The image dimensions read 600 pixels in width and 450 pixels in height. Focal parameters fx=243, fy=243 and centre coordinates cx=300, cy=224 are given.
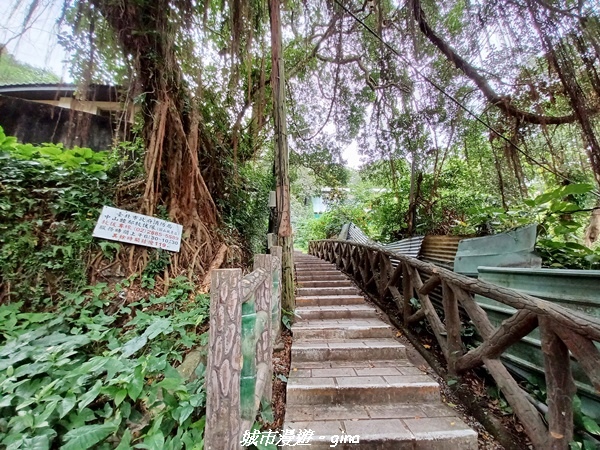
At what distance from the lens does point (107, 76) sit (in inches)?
107

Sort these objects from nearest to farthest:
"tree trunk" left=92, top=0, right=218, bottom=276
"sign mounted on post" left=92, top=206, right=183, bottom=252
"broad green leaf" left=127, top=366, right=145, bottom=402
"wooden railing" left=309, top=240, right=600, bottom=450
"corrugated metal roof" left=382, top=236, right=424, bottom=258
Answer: "wooden railing" left=309, top=240, right=600, bottom=450
"broad green leaf" left=127, top=366, right=145, bottom=402
"sign mounted on post" left=92, top=206, right=183, bottom=252
"tree trunk" left=92, top=0, right=218, bottom=276
"corrugated metal roof" left=382, top=236, right=424, bottom=258

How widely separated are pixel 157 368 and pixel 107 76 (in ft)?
10.2

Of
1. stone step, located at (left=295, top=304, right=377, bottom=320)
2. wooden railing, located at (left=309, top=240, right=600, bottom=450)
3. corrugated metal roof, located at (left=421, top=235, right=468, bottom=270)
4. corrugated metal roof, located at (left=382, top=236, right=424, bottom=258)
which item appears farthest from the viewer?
corrugated metal roof, located at (left=382, top=236, right=424, bottom=258)

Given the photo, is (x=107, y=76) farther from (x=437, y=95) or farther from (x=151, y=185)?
(x=437, y=95)

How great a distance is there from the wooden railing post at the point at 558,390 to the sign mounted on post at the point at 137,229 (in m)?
3.19

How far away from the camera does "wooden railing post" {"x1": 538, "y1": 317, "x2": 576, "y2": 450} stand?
1268 mm

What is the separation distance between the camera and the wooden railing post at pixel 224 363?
1.03 metres

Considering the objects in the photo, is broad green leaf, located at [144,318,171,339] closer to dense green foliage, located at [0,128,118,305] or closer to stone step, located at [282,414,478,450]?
dense green foliage, located at [0,128,118,305]

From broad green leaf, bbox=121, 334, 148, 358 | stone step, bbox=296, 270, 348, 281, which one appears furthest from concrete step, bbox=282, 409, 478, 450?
stone step, bbox=296, 270, 348, 281

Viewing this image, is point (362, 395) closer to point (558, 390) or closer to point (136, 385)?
point (558, 390)

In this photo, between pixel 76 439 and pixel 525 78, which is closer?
pixel 76 439

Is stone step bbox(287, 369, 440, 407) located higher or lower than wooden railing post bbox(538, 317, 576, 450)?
lower

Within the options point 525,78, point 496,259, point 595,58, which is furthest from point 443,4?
point 496,259

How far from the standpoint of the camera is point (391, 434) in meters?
1.54
